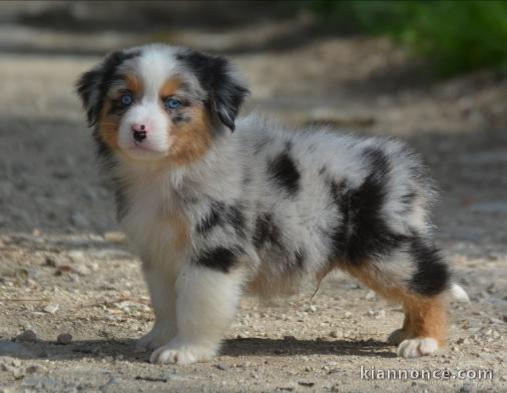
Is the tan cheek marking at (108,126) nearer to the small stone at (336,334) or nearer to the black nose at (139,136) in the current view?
the black nose at (139,136)

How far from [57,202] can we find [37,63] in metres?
11.5

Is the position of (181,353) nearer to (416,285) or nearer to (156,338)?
(156,338)

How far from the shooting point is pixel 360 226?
16.7 ft

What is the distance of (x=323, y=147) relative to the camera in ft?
17.1

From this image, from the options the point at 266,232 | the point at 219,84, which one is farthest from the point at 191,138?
the point at 266,232

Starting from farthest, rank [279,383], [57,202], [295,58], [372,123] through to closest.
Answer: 1. [295,58]
2. [372,123]
3. [57,202]
4. [279,383]

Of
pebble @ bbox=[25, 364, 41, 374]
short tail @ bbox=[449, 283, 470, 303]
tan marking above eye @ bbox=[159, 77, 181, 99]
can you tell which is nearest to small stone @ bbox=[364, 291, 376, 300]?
short tail @ bbox=[449, 283, 470, 303]

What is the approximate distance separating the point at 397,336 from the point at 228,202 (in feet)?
4.02

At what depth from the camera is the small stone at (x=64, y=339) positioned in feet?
17.3

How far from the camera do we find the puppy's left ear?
4934 millimetres

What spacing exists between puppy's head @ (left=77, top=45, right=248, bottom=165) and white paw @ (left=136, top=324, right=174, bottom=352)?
83cm

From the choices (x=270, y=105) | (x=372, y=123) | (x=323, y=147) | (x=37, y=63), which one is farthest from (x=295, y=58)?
(x=323, y=147)

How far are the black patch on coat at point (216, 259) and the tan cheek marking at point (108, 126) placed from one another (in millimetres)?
655

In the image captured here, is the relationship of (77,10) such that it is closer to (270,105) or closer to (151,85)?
(270,105)
